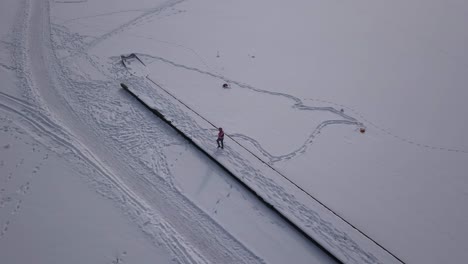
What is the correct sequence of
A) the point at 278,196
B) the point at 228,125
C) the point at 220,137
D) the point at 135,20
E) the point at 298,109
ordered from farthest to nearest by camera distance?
the point at 135,20
the point at 298,109
the point at 228,125
the point at 220,137
the point at 278,196

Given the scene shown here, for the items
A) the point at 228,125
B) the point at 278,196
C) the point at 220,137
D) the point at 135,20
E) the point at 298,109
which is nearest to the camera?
the point at 278,196

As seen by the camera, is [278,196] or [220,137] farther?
[220,137]

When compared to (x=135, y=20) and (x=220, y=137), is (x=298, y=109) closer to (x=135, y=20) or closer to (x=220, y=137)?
(x=220, y=137)

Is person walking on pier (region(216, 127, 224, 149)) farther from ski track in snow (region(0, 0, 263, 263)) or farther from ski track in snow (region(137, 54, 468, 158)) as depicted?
ski track in snow (region(0, 0, 263, 263))

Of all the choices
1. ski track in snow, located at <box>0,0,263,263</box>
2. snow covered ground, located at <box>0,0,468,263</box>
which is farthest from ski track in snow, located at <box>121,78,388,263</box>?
ski track in snow, located at <box>0,0,263,263</box>

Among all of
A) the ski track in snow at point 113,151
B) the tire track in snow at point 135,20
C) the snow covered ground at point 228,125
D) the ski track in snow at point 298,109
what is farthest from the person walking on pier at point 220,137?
the tire track in snow at point 135,20

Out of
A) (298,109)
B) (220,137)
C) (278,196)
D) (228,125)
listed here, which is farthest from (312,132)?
(220,137)
